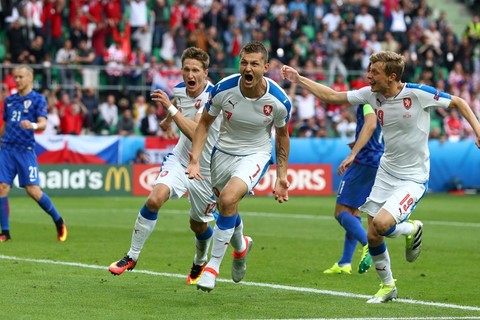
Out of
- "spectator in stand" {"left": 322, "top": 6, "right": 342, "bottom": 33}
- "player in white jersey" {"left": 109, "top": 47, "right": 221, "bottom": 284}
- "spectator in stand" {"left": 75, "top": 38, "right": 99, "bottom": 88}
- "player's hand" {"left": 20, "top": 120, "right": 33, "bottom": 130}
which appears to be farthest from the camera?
"spectator in stand" {"left": 322, "top": 6, "right": 342, "bottom": 33}

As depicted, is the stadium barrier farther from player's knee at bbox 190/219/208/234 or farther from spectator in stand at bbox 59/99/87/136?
player's knee at bbox 190/219/208/234

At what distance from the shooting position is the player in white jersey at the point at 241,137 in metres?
10.4

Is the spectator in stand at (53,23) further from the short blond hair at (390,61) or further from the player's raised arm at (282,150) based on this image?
the short blond hair at (390,61)

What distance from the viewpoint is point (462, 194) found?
31875mm

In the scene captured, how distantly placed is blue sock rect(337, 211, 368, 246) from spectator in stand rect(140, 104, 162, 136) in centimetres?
1771

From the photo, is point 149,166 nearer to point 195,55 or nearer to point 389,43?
point 389,43

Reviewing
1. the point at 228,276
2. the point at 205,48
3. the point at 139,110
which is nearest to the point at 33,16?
the point at 139,110

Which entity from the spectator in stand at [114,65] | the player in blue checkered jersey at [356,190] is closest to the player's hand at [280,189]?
the player in blue checkered jersey at [356,190]

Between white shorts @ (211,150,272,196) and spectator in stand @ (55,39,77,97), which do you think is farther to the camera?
spectator in stand @ (55,39,77,97)

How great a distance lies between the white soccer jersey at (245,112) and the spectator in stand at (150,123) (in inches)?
782

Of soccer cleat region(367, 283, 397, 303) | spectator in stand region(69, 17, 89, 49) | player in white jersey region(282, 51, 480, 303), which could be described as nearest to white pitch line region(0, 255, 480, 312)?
soccer cleat region(367, 283, 397, 303)

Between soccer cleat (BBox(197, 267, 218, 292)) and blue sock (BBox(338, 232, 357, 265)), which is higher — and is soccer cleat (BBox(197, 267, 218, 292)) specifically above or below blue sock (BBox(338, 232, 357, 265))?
above

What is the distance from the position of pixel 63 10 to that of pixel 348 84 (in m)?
9.55

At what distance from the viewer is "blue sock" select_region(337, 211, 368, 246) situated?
13234 millimetres
